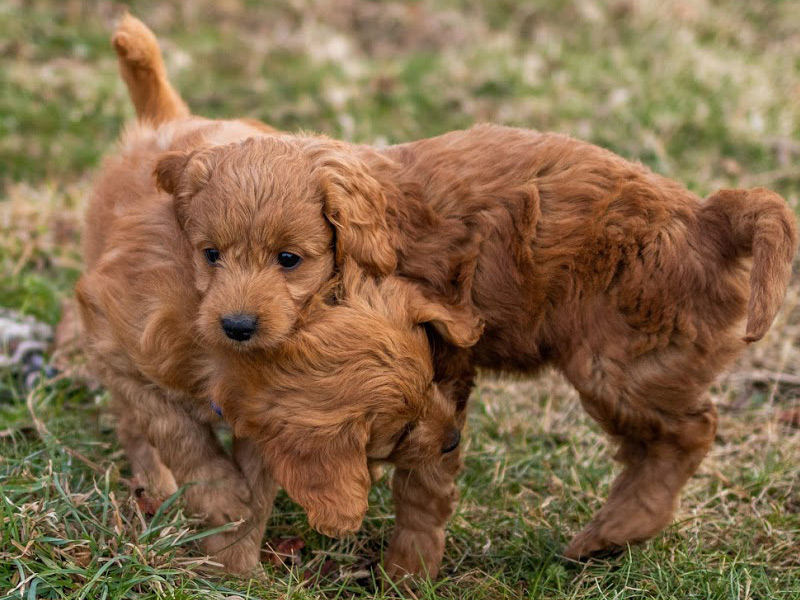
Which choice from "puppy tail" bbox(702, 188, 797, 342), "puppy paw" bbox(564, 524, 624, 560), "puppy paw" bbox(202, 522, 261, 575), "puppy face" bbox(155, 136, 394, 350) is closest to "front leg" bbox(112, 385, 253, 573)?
"puppy paw" bbox(202, 522, 261, 575)

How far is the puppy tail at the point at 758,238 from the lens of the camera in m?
3.10

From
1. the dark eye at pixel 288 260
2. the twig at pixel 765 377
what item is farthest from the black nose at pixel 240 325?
the twig at pixel 765 377

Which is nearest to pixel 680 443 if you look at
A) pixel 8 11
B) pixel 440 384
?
pixel 440 384

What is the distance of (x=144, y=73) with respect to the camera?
4406 mm

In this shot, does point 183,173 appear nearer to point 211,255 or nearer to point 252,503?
point 211,255

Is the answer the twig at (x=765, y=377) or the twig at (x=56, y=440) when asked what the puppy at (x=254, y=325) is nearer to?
the twig at (x=56, y=440)

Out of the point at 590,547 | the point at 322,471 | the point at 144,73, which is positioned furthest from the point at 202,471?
the point at 144,73

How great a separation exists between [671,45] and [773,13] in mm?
1781

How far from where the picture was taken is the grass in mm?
3555

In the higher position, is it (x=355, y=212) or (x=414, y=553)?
(x=355, y=212)

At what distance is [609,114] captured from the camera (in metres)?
7.39

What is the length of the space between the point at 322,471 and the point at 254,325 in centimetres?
49

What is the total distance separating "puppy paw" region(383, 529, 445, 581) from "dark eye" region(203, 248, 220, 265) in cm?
129

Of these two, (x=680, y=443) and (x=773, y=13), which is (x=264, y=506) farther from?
(x=773, y=13)
